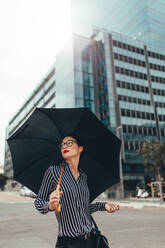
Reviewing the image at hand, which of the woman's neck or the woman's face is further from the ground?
the woman's face

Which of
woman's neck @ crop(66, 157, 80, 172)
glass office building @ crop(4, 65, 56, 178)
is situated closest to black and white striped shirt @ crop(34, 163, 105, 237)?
woman's neck @ crop(66, 157, 80, 172)

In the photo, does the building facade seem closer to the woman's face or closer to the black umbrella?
the black umbrella

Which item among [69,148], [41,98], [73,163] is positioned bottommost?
[73,163]

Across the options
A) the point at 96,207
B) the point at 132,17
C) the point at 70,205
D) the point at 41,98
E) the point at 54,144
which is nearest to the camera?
the point at 70,205

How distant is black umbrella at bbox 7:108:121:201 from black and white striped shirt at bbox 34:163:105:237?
35 centimetres

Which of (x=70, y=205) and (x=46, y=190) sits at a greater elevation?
(x=46, y=190)

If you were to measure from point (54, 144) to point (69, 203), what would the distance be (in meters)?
0.76

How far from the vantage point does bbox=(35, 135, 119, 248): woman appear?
203cm

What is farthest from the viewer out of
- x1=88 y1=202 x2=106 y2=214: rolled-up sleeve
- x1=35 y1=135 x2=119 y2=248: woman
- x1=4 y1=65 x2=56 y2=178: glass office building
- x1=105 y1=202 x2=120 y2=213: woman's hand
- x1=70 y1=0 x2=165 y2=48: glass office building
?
x1=70 y1=0 x2=165 y2=48: glass office building

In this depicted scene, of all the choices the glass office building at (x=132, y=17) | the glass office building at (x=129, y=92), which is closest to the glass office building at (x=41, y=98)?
the glass office building at (x=129, y=92)

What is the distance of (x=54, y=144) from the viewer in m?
2.70

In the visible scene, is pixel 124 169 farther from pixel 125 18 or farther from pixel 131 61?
pixel 125 18

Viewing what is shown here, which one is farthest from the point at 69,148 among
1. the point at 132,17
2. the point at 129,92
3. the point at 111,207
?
the point at 132,17

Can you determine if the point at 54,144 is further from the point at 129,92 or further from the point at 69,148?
the point at 129,92
